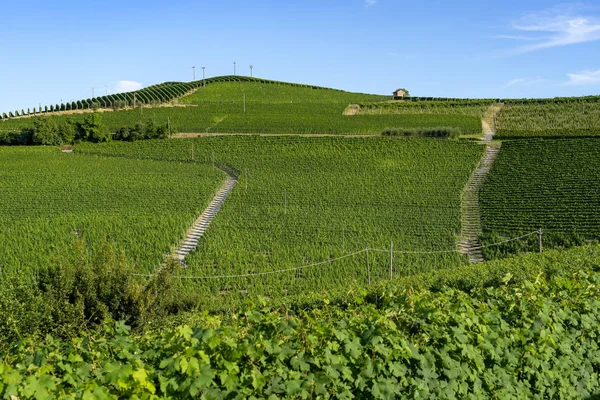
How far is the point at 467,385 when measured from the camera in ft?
19.7

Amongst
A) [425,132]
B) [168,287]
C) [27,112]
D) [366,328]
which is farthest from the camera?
[27,112]

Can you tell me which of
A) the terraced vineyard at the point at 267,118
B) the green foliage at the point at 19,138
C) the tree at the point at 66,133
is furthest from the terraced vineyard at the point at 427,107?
the green foliage at the point at 19,138

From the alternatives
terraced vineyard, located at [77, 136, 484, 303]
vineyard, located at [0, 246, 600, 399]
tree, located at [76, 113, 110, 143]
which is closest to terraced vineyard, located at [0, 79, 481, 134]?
tree, located at [76, 113, 110, 143]

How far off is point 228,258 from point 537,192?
2113 cm

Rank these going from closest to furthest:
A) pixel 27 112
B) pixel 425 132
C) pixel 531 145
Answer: pixel 531 145, pixel 425 132, pixel 27 112

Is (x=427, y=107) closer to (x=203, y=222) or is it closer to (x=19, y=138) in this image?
(x=203, y=222)

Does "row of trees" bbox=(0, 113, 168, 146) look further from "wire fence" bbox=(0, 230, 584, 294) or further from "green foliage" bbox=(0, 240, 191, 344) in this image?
"green foliage" bbox=(0, 240, 191, 344)

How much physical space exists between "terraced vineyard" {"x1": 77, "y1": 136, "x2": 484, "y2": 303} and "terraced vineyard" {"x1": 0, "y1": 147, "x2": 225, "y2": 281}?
241cm

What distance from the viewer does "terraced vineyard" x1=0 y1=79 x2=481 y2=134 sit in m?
62.6

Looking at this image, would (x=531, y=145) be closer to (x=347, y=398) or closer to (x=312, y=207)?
(x=312, y=207)

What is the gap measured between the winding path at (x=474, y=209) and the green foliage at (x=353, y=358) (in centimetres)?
2329

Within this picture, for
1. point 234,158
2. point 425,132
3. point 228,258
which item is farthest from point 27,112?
point 228,258

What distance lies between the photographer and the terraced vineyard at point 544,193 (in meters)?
31.6

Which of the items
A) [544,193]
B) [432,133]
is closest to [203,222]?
[544,193]
